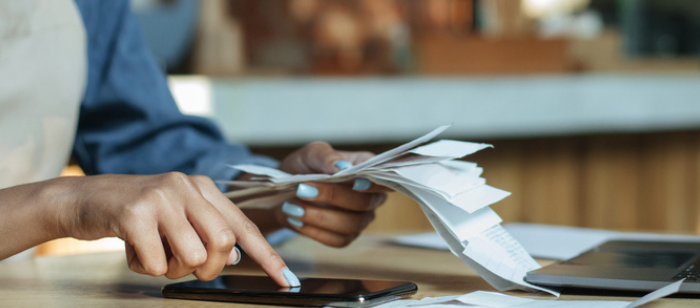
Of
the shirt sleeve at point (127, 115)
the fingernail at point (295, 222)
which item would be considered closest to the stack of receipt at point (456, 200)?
the fingernail at point (295, 222)

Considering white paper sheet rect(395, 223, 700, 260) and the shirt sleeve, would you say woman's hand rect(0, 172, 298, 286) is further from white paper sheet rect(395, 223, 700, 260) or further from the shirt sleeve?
the shirt sleeve

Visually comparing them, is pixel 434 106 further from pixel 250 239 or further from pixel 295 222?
pixel 250 239

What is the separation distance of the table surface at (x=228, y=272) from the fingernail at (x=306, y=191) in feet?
0.20

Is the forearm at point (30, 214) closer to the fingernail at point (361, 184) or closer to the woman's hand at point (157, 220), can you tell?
the woman's hand at point (157, 220)

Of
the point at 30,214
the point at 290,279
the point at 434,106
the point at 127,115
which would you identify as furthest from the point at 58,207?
the point at 434,106

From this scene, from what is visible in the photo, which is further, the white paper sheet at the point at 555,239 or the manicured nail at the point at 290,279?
the white paper sheet at the point at 555,239

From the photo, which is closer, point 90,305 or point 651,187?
point 90,305

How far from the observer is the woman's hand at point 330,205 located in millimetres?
667

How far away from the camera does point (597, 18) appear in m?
2.57

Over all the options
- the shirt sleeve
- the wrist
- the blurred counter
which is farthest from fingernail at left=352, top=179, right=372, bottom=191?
the blurred counter

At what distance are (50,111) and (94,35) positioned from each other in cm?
19

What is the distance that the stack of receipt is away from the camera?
517 mm

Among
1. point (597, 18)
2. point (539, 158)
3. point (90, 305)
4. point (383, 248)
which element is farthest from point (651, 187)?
point (90, 305)

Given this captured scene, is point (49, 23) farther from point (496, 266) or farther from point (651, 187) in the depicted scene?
point (651, 187)
